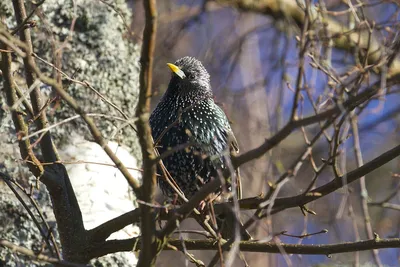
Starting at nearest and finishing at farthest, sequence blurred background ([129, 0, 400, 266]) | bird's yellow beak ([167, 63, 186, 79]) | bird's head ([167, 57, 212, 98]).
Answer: bird's yellow beak ([167, 63, 186, 79]) → bird's head ([167, 57, 212, 98]) → blurred background ([129, 0, 400, 266])

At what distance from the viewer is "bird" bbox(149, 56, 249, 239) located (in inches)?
167

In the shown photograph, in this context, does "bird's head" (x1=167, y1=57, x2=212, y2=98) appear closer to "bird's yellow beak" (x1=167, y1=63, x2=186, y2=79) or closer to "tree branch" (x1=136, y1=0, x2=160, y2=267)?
"bird's yellow beak" (x1=167, y1=63, x2=186, y2=79)

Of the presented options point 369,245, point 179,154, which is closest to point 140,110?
point 369,245

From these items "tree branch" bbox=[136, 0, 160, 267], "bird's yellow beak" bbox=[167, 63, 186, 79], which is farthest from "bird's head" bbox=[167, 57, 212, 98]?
"tree branch" bbox=[136, 0, 160, 267]

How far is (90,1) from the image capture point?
15.3 ft

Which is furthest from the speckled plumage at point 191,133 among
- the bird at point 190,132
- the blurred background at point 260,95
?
the blurred background at point 260,95

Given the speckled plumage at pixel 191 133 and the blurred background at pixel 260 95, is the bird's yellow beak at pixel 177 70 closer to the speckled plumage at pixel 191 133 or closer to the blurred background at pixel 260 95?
the speckled plumage at pixel 191 133

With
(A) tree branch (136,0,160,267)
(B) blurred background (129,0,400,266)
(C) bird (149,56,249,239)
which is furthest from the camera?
(B) blurred background (129,0,400,266)

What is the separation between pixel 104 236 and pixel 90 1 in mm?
2135

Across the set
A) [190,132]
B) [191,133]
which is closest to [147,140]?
[190,132]

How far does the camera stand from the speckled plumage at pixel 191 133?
4250 mm

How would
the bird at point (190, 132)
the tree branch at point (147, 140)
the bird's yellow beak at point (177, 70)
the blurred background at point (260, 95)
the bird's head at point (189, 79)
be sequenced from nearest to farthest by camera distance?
1. the tree branch at point (147, 140)
2. the bird at point (190, 132)
3. the bird's yellow beak at point (177, 70)
4. the bird's head at point (189, 79)
5. the blurred background at point (260, 95)

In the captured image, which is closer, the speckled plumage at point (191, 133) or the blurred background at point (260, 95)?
the speckled plumage at point (191, 133)

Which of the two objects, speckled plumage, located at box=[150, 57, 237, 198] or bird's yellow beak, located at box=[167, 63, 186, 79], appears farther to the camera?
bird's yellow beak, located at box=[167, 63, 186, 79]
